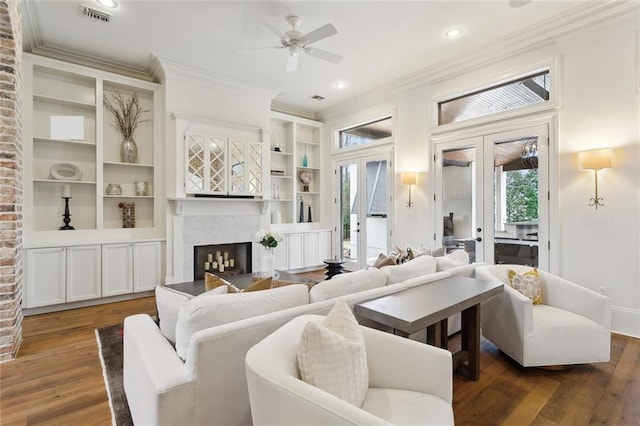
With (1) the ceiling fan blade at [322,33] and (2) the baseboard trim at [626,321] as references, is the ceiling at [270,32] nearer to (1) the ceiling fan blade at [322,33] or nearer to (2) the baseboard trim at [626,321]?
(1) the ceiling fan blade at [322,33]

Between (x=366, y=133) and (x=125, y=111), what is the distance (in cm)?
397

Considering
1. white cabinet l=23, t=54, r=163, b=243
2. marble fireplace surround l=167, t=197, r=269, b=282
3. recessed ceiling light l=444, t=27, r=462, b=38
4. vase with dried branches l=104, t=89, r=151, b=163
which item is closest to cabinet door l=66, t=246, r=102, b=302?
white cabinet l=23, t=54, r=163, b=243

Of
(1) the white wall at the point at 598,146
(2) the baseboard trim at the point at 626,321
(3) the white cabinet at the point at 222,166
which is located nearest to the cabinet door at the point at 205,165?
(3) the white cabinet at the point at 222,166

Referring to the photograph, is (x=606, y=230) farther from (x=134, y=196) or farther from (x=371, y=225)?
(x=134, y=196)

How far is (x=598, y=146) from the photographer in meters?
3.27

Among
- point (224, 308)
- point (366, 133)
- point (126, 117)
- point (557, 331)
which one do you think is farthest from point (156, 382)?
point (366, 133)

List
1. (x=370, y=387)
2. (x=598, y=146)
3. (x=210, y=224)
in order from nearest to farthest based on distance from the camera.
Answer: (x=370, y=387) → (x=598, y=146) → (x=210, y=224)

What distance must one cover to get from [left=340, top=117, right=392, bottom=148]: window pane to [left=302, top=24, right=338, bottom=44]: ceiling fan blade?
8.76 feet

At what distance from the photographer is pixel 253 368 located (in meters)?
1.10

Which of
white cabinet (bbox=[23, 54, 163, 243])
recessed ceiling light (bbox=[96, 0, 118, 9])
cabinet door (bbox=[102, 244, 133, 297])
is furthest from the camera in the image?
cabinet door (bbox=[102, 244, 133, 297])

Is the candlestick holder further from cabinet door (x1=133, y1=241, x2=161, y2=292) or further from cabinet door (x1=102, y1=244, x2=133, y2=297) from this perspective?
cabinet door (x1=133, y1=241, x2=161, y2=292)

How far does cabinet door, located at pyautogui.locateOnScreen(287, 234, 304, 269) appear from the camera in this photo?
19.4ft

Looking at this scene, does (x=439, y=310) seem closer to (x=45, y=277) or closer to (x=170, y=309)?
(x=170, y=309)

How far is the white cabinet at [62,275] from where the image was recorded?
3.62 meters
